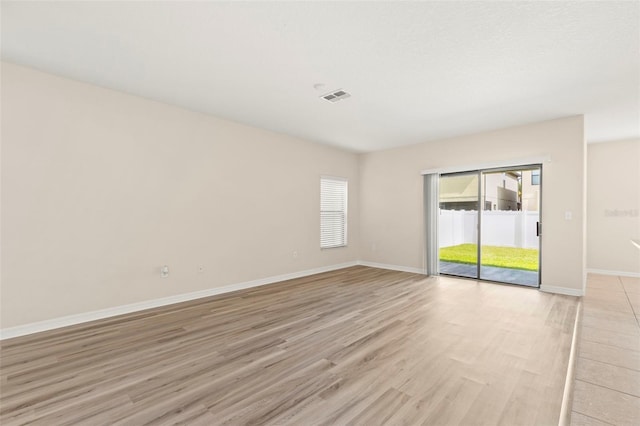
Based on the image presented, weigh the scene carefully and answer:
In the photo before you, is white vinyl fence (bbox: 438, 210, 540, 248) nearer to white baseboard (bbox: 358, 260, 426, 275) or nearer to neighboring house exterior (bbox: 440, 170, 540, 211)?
neighboring house exterior (bbox: 440, 170, 540, 211)

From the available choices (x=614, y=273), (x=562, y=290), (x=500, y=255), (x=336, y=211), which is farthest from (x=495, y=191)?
(x=336, y=211)

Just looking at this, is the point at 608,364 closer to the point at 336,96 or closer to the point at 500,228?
the point at 500,228

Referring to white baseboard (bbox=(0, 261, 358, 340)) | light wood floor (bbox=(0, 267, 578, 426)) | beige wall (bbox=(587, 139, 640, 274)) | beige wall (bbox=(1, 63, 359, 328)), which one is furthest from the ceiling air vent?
beige wall (bbox=(587, 139, 640, 274))

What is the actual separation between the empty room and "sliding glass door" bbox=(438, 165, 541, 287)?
43 mm

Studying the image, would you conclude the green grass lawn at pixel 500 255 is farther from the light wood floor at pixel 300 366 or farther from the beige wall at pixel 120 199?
the beige wall at pixel 120 199

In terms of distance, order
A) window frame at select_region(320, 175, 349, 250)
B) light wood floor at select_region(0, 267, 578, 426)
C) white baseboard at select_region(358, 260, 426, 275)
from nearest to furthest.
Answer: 1. light wood floor at select_region(0, 267, 578, 426)
2. white baseboard at select_region(358, 260, 426, 275)
3. window frame at select_region(320, 175, 349, 250)

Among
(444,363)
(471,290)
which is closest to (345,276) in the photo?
(471,290)

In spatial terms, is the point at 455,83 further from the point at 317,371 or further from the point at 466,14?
the point at 317,371

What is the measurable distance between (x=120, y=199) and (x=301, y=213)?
3035mm

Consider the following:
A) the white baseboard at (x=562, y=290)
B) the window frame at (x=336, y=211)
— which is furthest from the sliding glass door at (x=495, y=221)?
the window frame at (x=336, y=211)

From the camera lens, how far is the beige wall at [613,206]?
5.45m

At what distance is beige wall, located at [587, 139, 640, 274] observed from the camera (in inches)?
215

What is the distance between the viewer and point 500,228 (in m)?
5.24

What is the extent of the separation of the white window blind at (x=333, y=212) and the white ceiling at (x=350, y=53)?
93.5 inches
